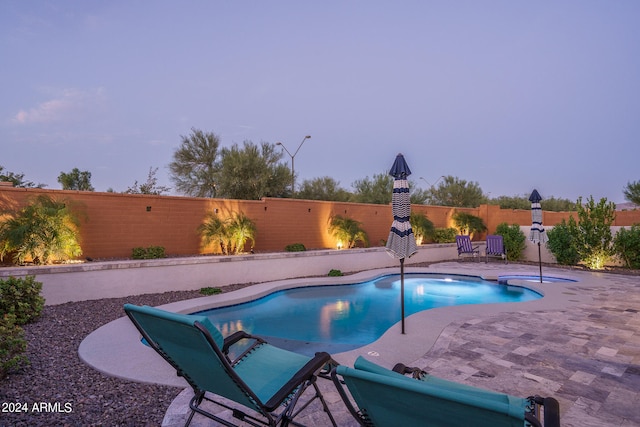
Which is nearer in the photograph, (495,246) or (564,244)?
(564,244)

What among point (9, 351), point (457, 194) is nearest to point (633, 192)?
point (457, 194)

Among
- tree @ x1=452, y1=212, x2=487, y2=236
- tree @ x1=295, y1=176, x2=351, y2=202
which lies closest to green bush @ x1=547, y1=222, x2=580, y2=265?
tree @ x1=452, y1=212, x2=487, y2=236

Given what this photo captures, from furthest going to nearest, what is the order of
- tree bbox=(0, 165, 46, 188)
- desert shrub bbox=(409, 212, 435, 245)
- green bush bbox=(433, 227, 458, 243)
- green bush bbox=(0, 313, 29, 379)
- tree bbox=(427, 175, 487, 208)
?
tree bbox=(427, 175, 487, 208) → tree bbox=(0, 165, 46, 188) → green bush bbox=(433, 227, 458, 243) → desert shrub bbox=(409, 212, 435, 245) → green bush bbox=(0, 313, 29, 379)

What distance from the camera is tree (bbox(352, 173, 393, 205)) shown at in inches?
1013

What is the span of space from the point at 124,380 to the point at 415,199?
89.3 ft

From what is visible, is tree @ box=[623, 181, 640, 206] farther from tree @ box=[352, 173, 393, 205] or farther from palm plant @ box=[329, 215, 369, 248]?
palm plant @ box=[329, 215, 369, 248]

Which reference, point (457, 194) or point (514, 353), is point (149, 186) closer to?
point (514, 353)

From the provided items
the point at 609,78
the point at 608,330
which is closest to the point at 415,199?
the point at 608,330

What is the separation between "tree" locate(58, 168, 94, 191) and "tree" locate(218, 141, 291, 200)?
1761cm

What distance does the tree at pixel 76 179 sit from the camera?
29.5 metres

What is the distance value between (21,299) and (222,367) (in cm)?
536

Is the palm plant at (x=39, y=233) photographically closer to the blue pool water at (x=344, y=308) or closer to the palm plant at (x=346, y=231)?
the blue pool water at (x=344, y=308)

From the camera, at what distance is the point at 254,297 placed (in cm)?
832

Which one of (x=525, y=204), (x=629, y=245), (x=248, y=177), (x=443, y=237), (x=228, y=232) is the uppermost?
(x=248, y=177)
